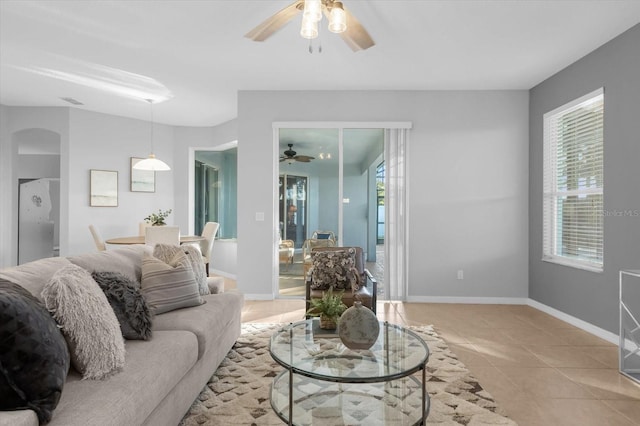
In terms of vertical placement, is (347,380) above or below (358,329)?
below

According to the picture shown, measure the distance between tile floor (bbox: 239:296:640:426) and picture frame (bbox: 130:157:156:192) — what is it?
10.8 ft

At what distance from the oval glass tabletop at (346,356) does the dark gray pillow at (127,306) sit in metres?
0.70

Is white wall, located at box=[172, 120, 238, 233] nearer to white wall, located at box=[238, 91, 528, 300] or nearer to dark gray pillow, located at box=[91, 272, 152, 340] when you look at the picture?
white wall, located at box=[238, 91, 528, 300]

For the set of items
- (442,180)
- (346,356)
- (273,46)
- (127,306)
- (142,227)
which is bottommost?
(346,356)

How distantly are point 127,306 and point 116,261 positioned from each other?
679mm

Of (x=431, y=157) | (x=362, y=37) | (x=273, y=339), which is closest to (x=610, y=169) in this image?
(x=431, y=157)

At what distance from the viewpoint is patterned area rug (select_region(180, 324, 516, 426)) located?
2.21 meters

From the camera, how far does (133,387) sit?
158 centimetres

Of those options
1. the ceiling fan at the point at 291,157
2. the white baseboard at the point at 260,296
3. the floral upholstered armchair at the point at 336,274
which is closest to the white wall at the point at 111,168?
the white baseboard at the point at 260,296

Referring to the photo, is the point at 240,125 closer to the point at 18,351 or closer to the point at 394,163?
the point at 394,163

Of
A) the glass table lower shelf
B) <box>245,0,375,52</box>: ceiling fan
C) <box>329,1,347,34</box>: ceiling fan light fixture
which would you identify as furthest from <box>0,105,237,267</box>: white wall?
the glass table lower shelf

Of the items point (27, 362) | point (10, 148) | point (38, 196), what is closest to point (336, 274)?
point (27, 362)

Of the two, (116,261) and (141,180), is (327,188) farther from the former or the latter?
(141,180)

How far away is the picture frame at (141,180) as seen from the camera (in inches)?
271
